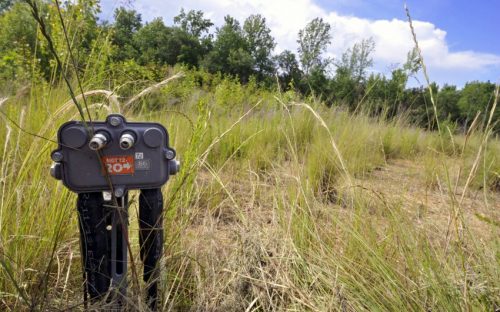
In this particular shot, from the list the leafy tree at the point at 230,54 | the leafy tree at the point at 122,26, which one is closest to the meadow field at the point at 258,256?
the leafy tree at the point at 122,26

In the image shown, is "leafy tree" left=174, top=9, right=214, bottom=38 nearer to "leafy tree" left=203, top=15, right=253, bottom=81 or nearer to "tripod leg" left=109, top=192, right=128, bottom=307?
"leafy tree" left=203, top=15, right=253, bottom=81

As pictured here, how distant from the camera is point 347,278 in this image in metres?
0.97

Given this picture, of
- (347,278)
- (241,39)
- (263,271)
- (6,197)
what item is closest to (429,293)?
(347,278)

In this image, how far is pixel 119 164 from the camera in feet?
2.20

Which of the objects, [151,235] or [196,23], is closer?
[151,235]

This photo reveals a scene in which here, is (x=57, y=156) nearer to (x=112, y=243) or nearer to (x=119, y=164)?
(x=119, y=164)

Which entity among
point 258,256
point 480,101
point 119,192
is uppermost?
point 480,101

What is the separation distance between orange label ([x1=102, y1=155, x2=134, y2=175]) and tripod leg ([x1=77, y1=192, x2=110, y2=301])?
9 cm

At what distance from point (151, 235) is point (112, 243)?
0.11 metres

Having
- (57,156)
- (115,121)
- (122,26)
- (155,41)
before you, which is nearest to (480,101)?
(122,26)

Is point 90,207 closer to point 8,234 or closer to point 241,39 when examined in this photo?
point 8,234

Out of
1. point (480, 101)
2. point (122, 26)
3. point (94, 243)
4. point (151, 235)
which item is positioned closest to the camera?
point (94, 243)

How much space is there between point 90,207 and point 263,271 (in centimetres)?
63

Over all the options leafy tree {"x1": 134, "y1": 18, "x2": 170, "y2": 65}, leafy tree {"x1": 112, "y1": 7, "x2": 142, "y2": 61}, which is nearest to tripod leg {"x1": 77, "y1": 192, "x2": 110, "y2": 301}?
leafy tree {"x1": 112, "y1": 7, "x2": 142, "y2": 61}
